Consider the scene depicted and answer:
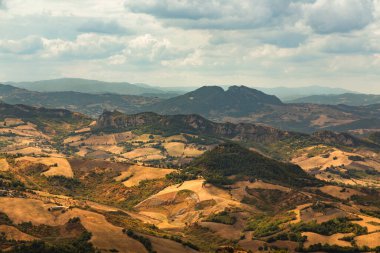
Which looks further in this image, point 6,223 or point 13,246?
point 6,223

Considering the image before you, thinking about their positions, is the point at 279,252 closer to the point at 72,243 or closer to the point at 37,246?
the point at 72,243

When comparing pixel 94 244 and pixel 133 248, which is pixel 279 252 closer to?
pixel 133 248

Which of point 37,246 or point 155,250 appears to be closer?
point 37,246

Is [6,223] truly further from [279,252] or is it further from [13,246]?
[279,252]

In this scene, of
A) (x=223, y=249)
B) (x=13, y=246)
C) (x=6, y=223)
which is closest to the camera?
(x=13, y=246)

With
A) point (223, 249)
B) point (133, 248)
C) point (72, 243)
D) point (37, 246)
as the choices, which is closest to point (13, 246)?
point (37, 246)

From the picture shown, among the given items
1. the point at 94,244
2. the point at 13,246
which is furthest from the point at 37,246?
the point at 94,244

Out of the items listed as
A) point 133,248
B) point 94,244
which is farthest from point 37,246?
point 133,248

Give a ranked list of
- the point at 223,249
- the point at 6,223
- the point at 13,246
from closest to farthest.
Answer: the point at 13,246 < the point at 223,249 < the point at 6,223
